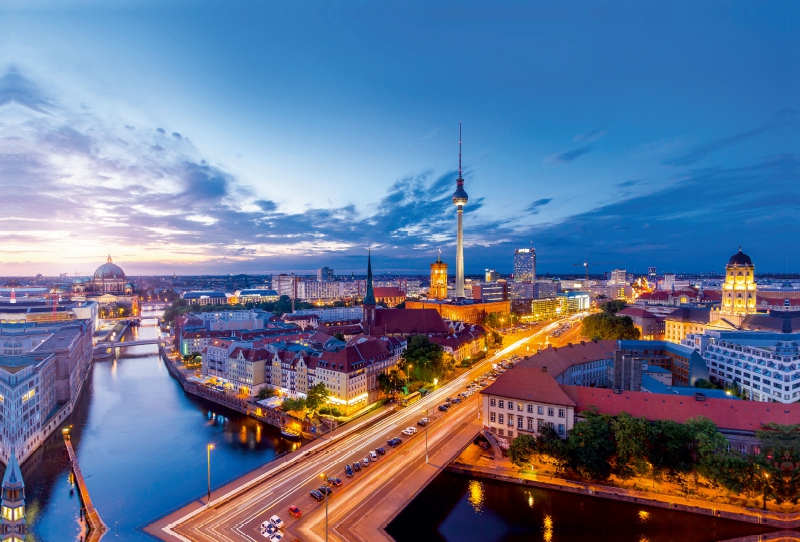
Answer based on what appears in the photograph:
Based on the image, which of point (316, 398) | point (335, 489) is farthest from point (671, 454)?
point (316, 398)

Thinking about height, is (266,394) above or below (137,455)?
above

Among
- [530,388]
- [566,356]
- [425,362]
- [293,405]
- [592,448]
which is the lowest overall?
[293,405]

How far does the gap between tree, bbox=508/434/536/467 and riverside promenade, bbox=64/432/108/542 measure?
22082mm

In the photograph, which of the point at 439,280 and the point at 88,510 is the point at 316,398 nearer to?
the point at 88,510

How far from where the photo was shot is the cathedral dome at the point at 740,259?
186 feet

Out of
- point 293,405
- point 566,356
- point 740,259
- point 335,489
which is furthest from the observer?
point 740,259

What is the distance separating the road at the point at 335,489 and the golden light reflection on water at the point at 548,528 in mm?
7286

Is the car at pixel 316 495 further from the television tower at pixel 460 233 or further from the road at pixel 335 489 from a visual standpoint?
the television tower at pixel 460 233

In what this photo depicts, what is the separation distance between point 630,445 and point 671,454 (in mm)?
2108

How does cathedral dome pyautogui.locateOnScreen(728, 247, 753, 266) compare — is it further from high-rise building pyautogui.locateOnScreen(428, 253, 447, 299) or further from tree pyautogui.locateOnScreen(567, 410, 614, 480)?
high-rise building pyautogui.locateOnScreen(428, 253, 447, 299)

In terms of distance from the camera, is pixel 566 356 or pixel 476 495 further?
pixel 566 356

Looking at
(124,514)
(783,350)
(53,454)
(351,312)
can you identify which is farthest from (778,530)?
(351,312)

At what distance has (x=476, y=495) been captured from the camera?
24.6m

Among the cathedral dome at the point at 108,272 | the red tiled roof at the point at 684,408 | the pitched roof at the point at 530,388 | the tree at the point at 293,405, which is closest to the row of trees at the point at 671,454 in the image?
the red tiled roof at the point at 684,408
